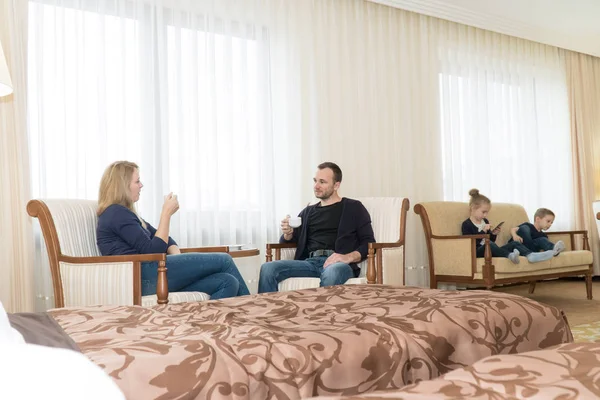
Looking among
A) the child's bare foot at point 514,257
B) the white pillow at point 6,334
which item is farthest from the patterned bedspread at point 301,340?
the child's bare foot at point 514,257

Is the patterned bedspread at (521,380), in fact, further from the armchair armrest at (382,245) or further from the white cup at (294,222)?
the white cup at (294,222)

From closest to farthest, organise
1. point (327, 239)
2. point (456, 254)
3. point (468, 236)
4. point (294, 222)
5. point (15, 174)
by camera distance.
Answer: point (15, 174) → point (294, 222) → point (327, 239) → point (468, 236) → point (456, 254)

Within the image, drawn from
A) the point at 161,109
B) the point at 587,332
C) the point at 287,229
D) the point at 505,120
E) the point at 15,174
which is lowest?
the point at 587,332

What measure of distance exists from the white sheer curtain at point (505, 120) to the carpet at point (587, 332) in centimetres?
230

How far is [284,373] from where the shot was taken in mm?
1237

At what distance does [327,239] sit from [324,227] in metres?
0.09

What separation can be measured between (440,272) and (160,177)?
8.30 feet

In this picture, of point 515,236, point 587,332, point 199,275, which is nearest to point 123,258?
point 199,275

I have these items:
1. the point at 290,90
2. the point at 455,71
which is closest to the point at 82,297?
the point at 290,90

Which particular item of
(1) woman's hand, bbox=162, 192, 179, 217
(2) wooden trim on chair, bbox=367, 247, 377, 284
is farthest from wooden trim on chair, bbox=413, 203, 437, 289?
(1) woman's hand, bbox=162, 192, 179, 217

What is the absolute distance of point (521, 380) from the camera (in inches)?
32.7

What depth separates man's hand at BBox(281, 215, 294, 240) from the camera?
406 centimetres

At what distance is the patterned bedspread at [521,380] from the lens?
30.9 inches

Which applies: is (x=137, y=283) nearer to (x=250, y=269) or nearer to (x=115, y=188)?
(x=115, y=188)
